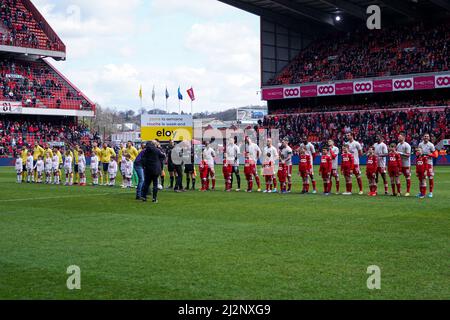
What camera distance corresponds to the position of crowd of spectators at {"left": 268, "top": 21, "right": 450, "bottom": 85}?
52031 millimetres

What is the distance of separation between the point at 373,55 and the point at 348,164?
122 feet

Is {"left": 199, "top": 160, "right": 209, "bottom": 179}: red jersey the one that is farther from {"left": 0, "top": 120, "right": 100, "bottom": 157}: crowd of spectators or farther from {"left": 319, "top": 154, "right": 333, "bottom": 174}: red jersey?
{"left": 0, "top": 120, "right": 100, "bottom": 157}: crowd of spectators

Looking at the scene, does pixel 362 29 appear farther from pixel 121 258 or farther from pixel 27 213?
pixel 121 258

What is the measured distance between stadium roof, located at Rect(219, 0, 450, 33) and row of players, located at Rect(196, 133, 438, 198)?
26977 mm

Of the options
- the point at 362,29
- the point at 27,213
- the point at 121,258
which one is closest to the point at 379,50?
the point at 362,29

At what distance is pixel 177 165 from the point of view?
24.5 m

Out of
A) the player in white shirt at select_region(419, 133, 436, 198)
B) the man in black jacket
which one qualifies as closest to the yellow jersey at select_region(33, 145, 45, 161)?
the man in black jacket

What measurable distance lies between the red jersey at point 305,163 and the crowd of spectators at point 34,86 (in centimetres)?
4358

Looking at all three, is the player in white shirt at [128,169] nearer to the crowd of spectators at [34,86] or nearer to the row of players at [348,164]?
the row of players at [348,164]

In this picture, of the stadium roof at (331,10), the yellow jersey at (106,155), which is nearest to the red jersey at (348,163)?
the yellow jersey at (106,155)

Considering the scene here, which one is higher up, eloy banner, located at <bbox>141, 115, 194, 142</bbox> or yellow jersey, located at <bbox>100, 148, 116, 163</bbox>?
eloy banner, located at <bbox>141, 115, 194, 142</bbox>

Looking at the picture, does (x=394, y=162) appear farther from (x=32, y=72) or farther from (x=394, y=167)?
(x=32, y=72)

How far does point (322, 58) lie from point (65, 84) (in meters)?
28.6
